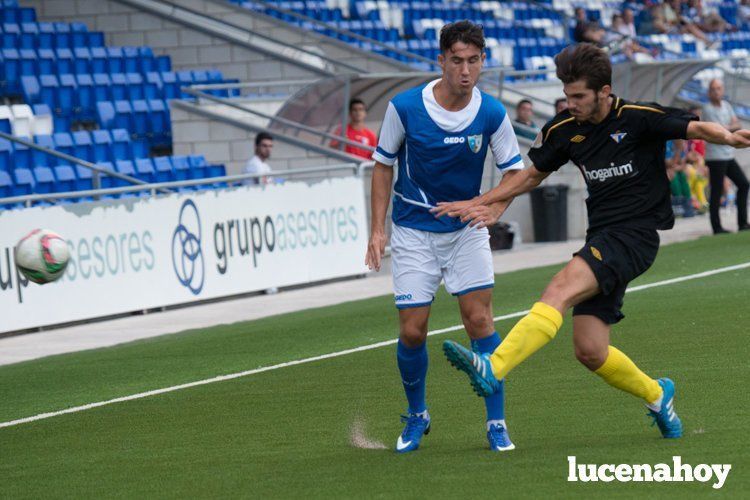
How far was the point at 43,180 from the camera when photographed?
17.8m

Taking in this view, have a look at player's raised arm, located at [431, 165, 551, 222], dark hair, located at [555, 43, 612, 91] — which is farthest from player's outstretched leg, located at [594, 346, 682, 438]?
dark hair, located at [555, 43, 612, 91]

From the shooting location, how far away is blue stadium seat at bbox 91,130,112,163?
65.0ft

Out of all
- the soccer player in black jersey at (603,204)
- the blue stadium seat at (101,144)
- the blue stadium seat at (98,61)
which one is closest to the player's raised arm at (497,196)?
the soccer player in black jersey at (603,204)

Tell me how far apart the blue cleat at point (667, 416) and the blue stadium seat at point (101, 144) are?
13907 mm

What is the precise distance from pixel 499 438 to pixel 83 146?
1366 cm

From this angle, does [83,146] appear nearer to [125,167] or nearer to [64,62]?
[125,167]

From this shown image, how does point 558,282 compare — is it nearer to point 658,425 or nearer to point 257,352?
point 658,425

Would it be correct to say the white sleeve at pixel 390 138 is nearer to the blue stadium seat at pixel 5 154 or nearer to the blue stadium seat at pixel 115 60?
the blue stadium seat at pixel 5 154

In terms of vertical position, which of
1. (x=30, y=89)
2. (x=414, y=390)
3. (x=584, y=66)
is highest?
(x=584, y=66)

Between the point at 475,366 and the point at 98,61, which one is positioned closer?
the point at 475,366

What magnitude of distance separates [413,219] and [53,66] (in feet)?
51.0

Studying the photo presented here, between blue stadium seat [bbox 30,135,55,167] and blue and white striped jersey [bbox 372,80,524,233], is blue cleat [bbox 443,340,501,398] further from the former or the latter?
blue stadium seat [bbox 30,135,55,167]

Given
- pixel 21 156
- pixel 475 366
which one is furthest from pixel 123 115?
pixel 475 366

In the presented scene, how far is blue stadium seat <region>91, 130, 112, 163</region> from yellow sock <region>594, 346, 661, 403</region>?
13928mm
